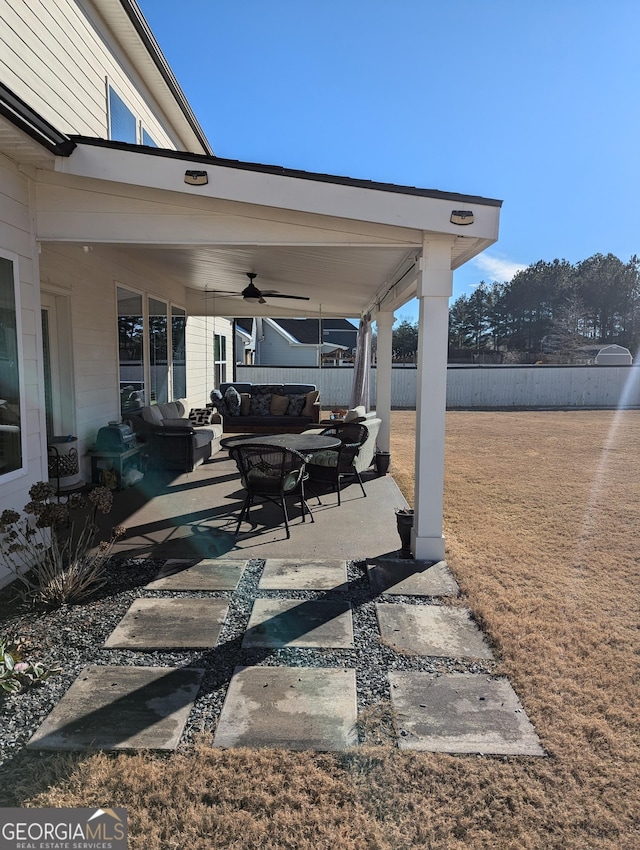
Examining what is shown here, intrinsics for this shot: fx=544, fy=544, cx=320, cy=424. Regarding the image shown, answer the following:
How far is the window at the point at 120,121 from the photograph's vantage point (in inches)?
265

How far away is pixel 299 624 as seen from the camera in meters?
3.47

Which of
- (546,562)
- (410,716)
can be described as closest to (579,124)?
(546,562)

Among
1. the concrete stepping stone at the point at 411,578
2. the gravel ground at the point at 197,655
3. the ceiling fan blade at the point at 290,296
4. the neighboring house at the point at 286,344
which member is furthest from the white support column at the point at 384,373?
the neighboring house at the point at 286,344

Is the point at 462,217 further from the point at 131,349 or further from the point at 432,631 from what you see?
the point at 131,349

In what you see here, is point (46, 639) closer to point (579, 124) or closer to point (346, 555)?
point (346, 555)

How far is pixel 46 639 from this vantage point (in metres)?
3.22

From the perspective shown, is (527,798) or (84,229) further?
(84,229)

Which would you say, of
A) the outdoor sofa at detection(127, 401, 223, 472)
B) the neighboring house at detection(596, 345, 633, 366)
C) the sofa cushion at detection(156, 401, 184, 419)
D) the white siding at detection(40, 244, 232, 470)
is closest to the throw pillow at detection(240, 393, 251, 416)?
the sofa cushion at detection(156, 401, 184, 419)

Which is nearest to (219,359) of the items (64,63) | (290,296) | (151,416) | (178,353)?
(178,353)

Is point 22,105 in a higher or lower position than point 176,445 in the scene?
higher

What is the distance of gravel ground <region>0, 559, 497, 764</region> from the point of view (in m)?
2.58

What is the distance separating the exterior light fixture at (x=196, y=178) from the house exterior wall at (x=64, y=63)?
184cm

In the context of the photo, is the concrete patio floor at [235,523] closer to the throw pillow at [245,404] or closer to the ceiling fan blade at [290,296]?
the ceiling fan blade at [290,296]

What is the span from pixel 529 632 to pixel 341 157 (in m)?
10.9
